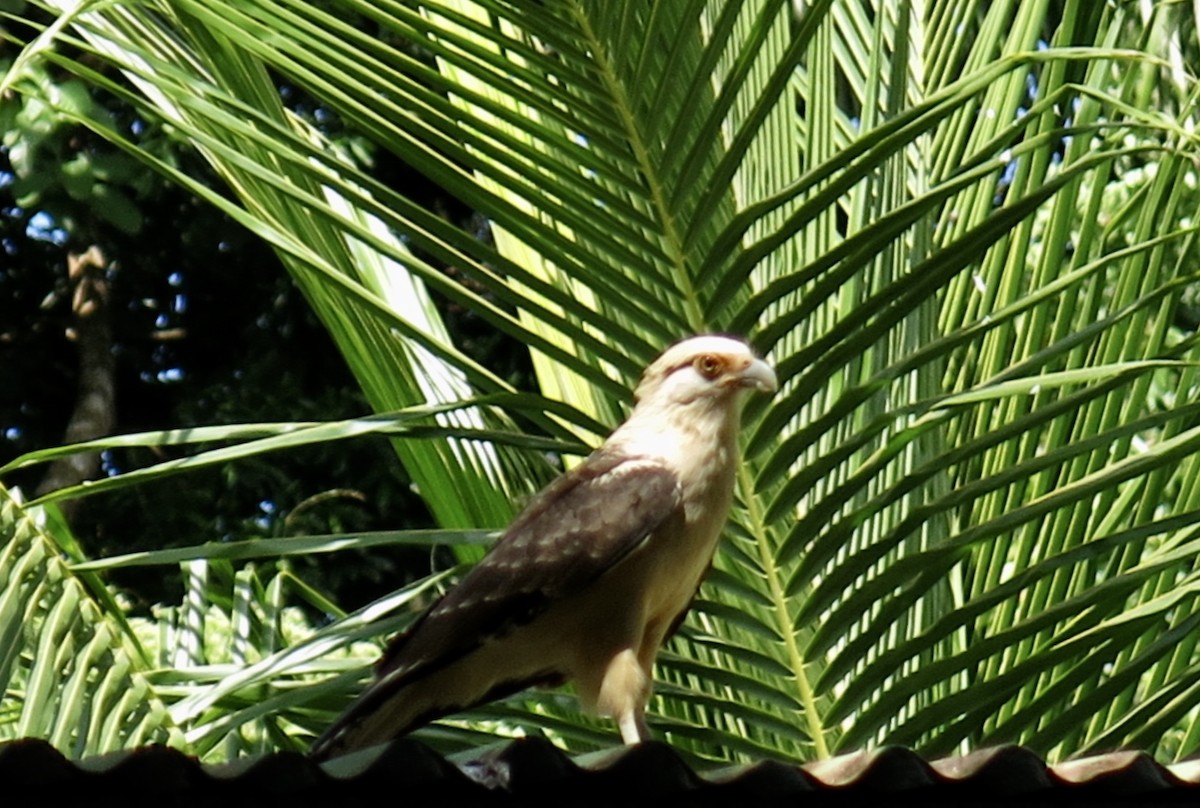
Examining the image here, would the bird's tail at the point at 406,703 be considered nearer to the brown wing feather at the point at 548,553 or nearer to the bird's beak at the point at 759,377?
the brown wing feather at the point at 548,553

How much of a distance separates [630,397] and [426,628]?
53 cm

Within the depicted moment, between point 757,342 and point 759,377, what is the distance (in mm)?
170

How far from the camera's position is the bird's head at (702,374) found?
3.35m

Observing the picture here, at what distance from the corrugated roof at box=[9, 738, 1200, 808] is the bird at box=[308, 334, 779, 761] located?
1.22 metres

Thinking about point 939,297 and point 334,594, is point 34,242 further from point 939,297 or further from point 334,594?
point 939,297

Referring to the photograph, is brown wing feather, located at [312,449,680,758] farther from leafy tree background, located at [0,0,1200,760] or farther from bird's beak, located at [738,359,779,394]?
bird's beak, located at [738,359,779,394]

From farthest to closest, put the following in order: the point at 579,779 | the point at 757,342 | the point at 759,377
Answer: the point at 759,377, the point at 757,342, the point at 579,779

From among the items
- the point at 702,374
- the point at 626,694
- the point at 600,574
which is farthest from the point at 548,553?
the point at 702,374

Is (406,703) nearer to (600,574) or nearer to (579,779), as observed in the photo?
(600,574)

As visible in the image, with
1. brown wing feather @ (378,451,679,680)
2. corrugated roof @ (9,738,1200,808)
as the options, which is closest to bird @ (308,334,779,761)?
brown wing feather @ (378,451,679,680)

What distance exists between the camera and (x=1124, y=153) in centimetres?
269

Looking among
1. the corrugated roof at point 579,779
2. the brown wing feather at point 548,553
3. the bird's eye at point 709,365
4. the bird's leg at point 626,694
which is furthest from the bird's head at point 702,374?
the corrugated roof at point 579,779

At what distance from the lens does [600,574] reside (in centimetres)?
342

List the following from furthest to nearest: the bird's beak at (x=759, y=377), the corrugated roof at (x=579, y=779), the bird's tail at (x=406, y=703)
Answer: the bird's beak at (x=759, y=377)
the bird's tail at (x=406, y=703)
the corrugated roof at (x=579, y=779)
